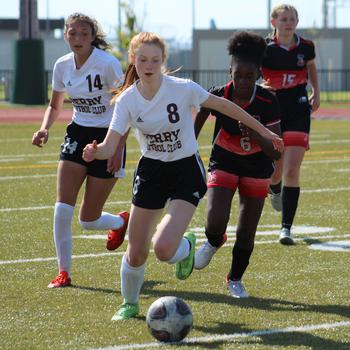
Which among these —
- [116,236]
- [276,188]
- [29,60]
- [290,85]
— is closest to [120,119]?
[116,236]

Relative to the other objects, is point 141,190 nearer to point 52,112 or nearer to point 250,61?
point 250,61

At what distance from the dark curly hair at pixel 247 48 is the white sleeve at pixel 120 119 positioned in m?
1.13

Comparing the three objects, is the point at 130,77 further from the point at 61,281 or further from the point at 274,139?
the point at 61,281

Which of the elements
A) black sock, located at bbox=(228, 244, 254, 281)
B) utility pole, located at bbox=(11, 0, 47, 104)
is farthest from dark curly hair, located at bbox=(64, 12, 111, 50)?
utility pole, located at bbox=(11, 0, 47, 104)

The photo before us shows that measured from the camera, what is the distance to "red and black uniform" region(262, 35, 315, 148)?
36.1ft

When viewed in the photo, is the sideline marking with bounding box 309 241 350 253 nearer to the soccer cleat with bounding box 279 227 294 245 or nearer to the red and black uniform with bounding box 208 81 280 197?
the soccer cleat with bounding box 279 227 294 245

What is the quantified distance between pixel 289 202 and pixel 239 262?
276 cm

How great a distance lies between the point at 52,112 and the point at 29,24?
27.1m

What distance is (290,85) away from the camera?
36.4ft

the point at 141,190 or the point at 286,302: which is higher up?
the point at 141,190

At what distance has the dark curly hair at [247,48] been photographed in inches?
321

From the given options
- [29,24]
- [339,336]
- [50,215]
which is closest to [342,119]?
[29,24]

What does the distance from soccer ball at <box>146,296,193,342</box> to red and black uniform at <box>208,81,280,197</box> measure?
1603 mm

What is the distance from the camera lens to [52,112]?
30.2 feet
